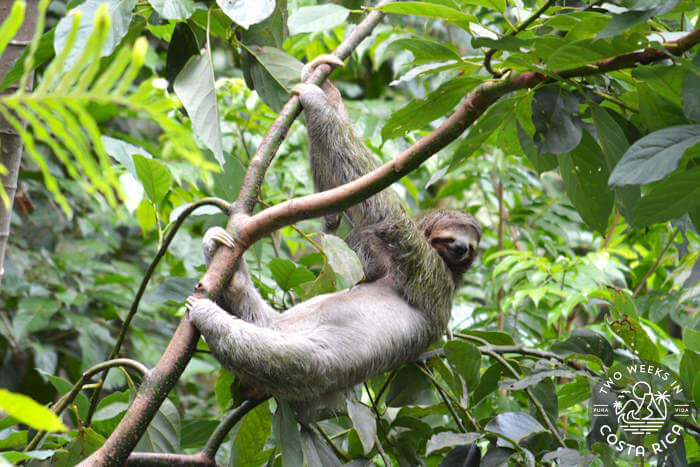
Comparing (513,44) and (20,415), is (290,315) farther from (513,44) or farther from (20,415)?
(20,415)

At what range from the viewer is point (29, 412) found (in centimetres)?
48

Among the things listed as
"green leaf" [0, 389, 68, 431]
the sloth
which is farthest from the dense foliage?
the sloth

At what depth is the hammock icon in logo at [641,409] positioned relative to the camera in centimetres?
207

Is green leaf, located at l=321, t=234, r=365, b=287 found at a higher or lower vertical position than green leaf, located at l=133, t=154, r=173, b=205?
lower

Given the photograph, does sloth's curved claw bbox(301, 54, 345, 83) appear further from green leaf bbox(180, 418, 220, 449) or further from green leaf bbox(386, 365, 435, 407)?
green leaf bbox(180, 418, 220, 449)

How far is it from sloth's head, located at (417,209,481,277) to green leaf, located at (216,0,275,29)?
5.34 feet

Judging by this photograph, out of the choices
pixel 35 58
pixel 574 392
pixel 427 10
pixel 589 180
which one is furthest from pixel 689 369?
pixel 35 58

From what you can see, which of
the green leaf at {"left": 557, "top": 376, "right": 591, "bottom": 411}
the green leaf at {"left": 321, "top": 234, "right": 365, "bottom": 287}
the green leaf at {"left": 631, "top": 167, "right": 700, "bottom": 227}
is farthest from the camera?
the green leaf at {"left": 557, "top": 376, "right": 591, "bottom": 411}

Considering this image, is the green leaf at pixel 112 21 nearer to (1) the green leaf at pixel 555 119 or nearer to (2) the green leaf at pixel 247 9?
(2) the green leaf at pixel 247 9

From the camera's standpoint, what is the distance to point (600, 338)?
2.40 metres

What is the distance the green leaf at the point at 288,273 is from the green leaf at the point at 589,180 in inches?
41.2

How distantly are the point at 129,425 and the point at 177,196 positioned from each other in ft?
7.43

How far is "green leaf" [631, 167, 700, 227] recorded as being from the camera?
57.7 inches

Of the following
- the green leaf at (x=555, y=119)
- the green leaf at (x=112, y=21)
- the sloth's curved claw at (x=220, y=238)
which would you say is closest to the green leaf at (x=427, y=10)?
the green leaf at (x=555, y=119)
